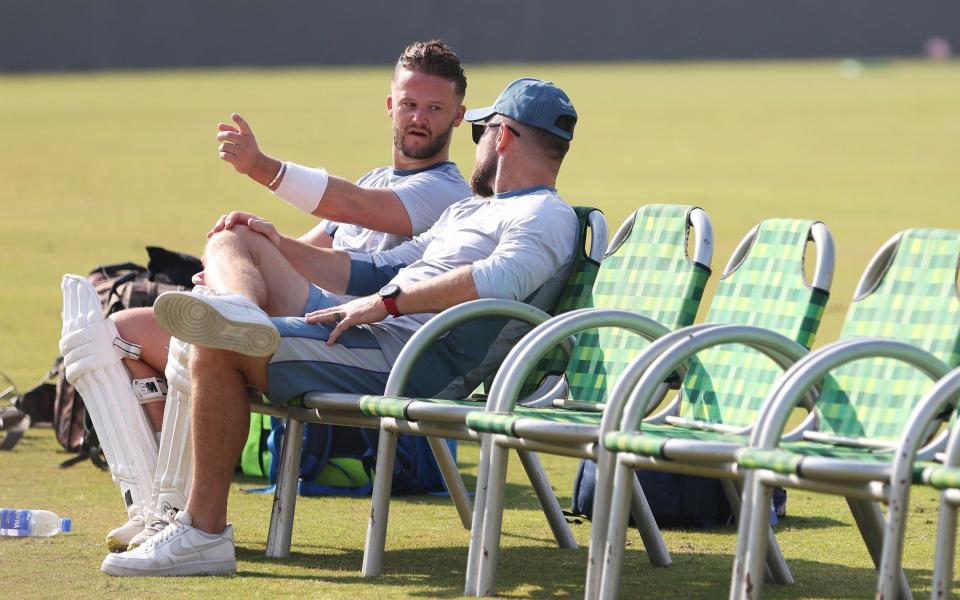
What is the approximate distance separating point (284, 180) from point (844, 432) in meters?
1.92

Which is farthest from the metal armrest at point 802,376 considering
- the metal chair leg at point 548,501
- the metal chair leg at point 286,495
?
the metal chair leg at point 286,495

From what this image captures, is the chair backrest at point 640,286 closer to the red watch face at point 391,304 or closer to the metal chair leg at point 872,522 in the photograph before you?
the red watch face at point 391,304

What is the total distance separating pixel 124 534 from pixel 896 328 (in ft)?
6.66

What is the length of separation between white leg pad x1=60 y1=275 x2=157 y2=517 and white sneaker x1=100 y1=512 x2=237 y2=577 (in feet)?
1.18

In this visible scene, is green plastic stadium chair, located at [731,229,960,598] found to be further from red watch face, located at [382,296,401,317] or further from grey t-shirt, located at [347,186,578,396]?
red watch face, located at [382,296,401,317]

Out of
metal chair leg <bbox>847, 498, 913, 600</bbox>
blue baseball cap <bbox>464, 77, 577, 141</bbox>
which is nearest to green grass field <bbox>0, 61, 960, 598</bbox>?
metal chair leg <bbox>847, 498, 913, 600</bbox>

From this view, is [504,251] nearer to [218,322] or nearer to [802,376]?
[218,322]

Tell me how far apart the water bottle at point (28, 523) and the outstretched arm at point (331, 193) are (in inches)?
43.6

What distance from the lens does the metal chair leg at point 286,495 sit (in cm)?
453

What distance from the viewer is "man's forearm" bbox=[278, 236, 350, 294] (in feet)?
16.2

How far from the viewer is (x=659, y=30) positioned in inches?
2320

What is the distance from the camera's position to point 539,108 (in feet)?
15.1

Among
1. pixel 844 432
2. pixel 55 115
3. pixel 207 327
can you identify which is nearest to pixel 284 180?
pixel 207 327

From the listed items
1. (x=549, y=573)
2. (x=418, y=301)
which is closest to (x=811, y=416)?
(x=549, y=573)
